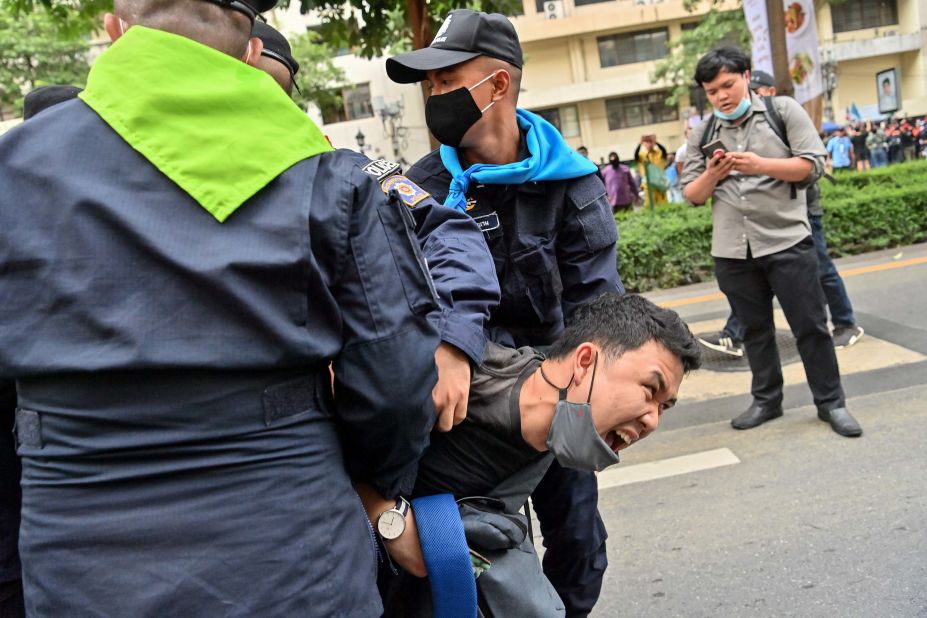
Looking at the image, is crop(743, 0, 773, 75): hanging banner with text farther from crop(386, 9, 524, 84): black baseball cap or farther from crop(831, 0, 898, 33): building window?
crop(831, 0, 898, 33): building window

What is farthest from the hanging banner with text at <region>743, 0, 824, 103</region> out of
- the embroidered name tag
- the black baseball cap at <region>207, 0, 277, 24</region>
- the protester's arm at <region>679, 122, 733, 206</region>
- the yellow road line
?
the black baseball cap at <region>207, 0, 277, 24</region>

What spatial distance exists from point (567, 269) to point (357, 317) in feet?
3.96

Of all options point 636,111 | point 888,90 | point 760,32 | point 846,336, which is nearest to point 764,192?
point 846,336

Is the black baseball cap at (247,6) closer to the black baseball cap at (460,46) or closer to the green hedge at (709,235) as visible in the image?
the black baseball cap at (460,46)

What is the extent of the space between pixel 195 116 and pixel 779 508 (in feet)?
10.1

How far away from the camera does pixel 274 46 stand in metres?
2.25

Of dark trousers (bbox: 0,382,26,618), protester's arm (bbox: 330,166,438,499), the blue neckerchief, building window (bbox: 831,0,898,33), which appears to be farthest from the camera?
building window (bbox: 831,0,898,33)

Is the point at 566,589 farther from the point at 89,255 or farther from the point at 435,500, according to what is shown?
the point at 89,255

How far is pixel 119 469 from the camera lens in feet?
3.88

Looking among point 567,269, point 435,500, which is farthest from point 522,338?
point 435,500

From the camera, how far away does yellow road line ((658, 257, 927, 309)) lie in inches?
319

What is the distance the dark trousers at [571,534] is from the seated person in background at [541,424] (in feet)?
1.55

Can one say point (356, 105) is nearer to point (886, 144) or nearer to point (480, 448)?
point (886, 144)

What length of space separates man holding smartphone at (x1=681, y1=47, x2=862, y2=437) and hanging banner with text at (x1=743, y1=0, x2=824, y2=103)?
4501 millimetres
